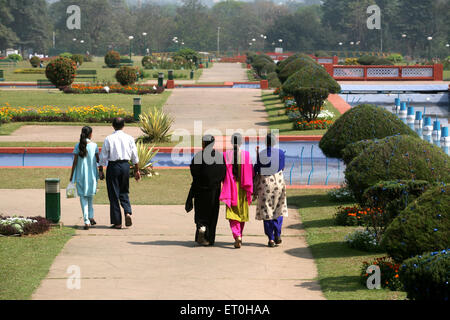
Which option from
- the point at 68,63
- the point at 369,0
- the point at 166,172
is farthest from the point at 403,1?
the point at 166,172

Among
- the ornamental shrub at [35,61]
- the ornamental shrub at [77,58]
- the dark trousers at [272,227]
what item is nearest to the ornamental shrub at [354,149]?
the dark trousers at [272,227]

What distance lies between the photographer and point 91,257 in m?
9.05

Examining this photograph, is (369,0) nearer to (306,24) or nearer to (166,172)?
(306,24)

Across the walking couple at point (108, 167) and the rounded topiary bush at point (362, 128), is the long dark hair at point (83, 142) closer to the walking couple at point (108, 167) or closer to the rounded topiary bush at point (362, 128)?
the walking couple at point (108, 167)

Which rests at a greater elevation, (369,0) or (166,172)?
(369,0)

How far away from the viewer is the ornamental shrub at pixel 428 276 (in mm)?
5523

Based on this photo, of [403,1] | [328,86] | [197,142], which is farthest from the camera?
[403,1]

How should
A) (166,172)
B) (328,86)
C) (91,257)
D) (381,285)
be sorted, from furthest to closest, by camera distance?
(328,86) < (166,172) < (91,257) < (381,285)

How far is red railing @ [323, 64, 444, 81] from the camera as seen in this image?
146 ft

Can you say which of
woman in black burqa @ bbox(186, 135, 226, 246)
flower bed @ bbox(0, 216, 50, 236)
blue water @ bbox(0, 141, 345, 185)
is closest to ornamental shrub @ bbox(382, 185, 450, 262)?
woman in black burqa @ bbox(186, 135, 226, 246)

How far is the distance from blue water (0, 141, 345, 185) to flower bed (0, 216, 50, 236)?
647 cm

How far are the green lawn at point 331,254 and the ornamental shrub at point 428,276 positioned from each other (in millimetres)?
1459

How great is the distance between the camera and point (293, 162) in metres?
18.3

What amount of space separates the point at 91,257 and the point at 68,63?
94.3ft
